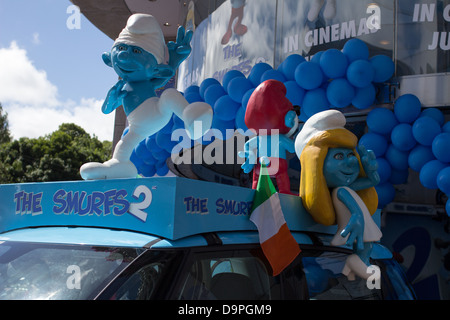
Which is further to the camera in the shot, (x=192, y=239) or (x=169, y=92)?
(x=169, y=92)

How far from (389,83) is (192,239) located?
16.8 ft

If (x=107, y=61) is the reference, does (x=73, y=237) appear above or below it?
below

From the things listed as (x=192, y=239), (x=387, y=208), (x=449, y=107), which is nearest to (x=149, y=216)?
(x=192, y=239)

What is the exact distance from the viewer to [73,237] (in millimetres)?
1715

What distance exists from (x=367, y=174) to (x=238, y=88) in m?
3.39

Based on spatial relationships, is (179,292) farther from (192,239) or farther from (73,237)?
(73,237)

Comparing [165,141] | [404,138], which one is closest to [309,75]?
[404,138]

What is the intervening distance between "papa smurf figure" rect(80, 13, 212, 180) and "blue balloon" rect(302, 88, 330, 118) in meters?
2.64

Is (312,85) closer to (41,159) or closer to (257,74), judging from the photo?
(257,74)

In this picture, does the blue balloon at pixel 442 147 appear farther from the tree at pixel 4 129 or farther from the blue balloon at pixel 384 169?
the tree at pixel 4 129

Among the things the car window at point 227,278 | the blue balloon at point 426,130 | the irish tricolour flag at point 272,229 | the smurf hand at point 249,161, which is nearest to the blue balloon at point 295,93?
the blue balloon at point 426,130

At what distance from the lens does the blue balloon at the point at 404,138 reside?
4883mm

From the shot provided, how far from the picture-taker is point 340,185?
2615 mm

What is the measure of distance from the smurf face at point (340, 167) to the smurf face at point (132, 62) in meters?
1.42
